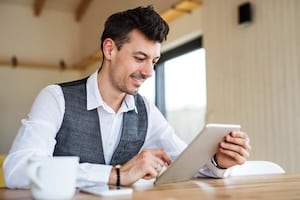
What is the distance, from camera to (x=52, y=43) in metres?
6.80

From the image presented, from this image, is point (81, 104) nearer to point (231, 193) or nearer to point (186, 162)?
point (186, 162)

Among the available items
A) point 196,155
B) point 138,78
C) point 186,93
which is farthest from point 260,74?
point 196,155

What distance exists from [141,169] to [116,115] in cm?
47

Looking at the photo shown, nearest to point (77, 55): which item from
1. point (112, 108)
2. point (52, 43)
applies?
point (52, 43)

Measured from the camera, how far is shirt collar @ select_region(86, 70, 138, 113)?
1349mm

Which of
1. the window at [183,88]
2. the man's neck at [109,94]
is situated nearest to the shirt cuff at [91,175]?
the man's neck at [109,94]

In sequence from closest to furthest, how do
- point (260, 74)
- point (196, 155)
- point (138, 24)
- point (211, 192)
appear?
point (211, 192) → point (196, 155) → point (138, 24) → point (260, 74)

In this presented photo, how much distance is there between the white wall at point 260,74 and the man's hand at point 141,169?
1.44m

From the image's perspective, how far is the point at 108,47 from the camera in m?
1.43

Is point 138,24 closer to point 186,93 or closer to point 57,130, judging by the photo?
point 57,130

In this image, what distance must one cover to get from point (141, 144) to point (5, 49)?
5.56 m

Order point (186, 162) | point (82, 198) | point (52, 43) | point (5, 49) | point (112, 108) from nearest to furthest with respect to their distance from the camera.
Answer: point (82, 198)
point (186, 162)
point (112, 108)
point (5, 49)
point (52, 43)

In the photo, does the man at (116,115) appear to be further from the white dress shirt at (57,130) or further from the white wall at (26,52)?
the white wall at (26,52)

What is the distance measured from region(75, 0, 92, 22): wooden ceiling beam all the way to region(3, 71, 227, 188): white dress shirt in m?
5.12
